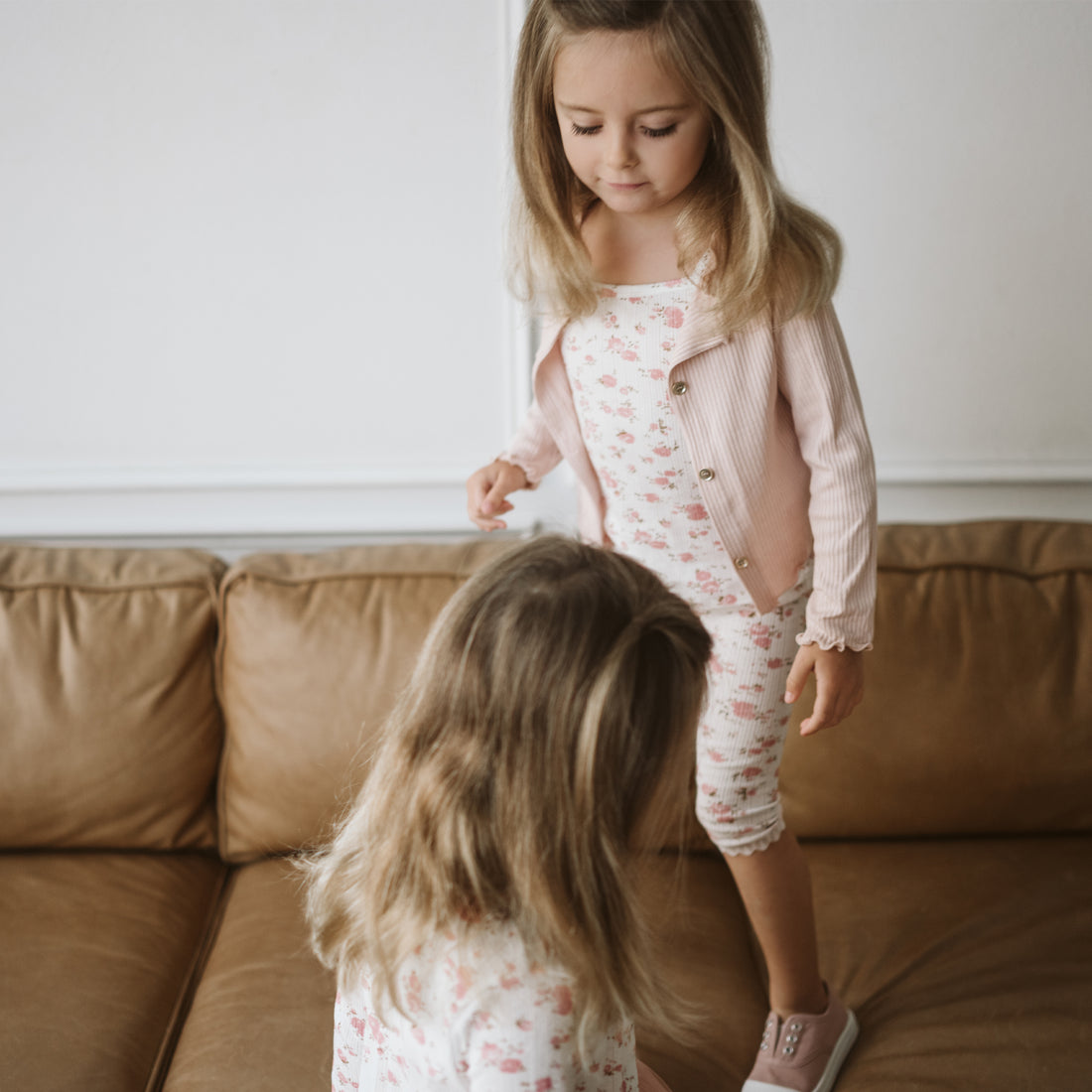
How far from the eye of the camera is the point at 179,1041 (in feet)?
4.03

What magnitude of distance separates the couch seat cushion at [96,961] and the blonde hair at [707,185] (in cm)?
92

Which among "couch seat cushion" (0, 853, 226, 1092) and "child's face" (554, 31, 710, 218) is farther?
"couch seat cushion" (0, 853, 226, 1092)

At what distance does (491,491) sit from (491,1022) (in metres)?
0.62

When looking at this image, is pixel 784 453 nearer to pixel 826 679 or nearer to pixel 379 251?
pixel 826 679

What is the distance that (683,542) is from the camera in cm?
120

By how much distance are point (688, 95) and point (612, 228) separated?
8.0 inches

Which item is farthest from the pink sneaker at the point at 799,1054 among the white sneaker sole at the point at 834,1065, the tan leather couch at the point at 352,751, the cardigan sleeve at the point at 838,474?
the cardigan sleeve at the point at 838,474

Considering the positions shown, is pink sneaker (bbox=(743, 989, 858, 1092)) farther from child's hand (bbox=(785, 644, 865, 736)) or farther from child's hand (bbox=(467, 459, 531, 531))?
child's hand (bbox=(467, 459, 531, 531))

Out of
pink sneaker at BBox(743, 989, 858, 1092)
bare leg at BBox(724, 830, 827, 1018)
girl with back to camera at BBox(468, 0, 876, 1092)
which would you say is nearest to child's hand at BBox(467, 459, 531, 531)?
girl with back to camera at BBox(468, 0, 876, 1092)

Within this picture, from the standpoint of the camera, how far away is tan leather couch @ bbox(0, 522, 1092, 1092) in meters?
1.40

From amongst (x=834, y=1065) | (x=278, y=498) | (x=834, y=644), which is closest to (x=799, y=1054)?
(x=834, y=1065)

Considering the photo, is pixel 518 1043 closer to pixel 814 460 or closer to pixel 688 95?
pixel 814 460

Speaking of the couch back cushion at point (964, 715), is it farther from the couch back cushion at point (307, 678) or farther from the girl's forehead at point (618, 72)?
the girl's forehead at point (618, 72)

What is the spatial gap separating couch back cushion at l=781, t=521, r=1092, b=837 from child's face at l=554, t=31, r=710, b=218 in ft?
2.36
